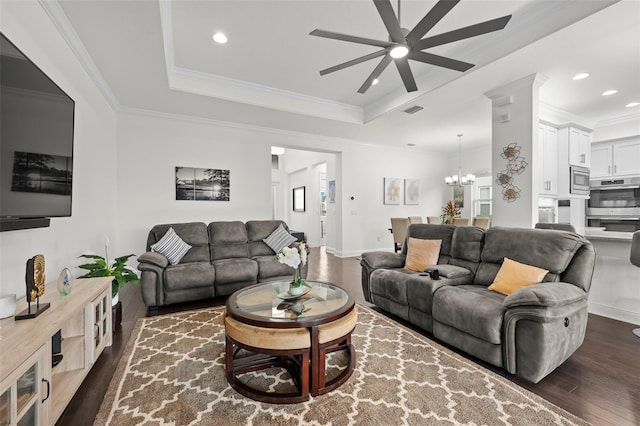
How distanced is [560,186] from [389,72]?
325 cm

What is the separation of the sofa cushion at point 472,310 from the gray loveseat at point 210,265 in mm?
2059

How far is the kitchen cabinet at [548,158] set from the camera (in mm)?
4227

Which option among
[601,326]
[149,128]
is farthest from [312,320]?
[149,128]

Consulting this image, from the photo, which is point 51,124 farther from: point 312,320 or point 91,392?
point 312,320

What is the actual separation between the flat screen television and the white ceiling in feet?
2.98

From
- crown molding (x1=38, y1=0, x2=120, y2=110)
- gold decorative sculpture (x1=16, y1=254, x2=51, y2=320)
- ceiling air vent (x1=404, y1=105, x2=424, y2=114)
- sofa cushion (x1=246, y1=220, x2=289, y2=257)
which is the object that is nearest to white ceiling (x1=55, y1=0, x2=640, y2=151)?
crown molding (x1=38, y1=0, x2=120, y2=110)

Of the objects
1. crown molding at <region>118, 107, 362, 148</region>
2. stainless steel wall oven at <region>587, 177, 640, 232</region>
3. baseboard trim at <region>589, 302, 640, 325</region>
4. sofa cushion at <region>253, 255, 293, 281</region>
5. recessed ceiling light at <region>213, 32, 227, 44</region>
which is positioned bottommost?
baseboard trim at <region>589, 302, 640, 325</region>

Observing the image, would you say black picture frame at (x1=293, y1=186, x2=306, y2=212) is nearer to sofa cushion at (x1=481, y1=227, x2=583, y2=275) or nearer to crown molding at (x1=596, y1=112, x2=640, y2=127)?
sofa cushion at (x1=481, y1=227, x2=583, y2=275)

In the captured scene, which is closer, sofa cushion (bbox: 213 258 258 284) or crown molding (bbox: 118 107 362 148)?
sofa cushion (bbox: 213 258 258 284)

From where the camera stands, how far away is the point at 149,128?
4.68 meters

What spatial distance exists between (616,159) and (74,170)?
328 inches

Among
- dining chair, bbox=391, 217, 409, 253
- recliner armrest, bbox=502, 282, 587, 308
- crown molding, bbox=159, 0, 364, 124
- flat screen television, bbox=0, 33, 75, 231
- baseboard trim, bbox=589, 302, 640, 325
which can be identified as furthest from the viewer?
dining chair, bbox=391, 217, 409, 253

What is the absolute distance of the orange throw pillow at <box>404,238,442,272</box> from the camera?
10.3 feet

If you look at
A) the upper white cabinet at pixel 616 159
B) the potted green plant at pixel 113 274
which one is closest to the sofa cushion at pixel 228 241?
the potted green plant at pixel 113 274
